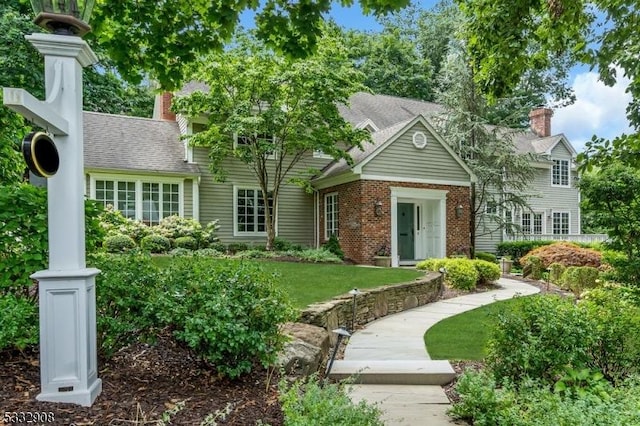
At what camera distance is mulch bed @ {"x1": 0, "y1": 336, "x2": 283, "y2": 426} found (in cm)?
255

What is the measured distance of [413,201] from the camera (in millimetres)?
15172

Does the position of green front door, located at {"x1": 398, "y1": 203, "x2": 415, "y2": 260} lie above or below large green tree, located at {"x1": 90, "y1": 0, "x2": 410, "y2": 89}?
below

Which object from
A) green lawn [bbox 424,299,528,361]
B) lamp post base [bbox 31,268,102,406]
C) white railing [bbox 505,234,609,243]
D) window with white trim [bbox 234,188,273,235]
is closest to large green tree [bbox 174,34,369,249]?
window with white trim [bbox 234,188,273,235]

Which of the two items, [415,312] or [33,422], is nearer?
[33,422]

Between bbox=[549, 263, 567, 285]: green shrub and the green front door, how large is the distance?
456 cm

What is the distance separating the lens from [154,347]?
380cm

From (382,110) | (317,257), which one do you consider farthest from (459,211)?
(382,110)

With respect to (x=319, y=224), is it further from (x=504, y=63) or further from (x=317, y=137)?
(x=504, y=63)

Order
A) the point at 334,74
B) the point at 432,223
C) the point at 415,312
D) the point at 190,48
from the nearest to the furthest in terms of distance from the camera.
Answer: the point at 190,48, the point at 415,312, the point at 334,74, the point at 432,223

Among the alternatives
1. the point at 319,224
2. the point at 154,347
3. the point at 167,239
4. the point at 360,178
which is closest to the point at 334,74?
the point at 360,178

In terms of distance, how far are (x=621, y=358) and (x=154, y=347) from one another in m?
4.18

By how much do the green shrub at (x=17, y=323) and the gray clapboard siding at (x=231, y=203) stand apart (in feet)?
39.0

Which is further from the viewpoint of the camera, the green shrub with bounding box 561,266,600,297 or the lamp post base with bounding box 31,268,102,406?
the green shrub with bounding box 561,266,600,297

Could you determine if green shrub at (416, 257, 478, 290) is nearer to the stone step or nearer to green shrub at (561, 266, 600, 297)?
green shrub at (561, 266, 600, 297)
